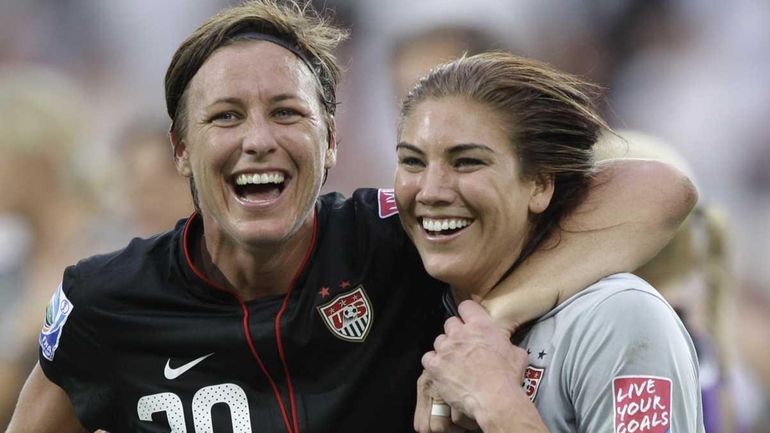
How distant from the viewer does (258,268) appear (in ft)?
9.27

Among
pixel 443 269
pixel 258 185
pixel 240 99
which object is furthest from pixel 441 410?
pixel 240 99

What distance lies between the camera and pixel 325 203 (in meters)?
3.05

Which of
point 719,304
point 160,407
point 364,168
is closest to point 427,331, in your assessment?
point 160,407

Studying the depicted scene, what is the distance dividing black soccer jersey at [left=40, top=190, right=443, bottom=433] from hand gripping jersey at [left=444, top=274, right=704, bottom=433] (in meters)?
0.50

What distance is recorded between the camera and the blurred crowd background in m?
4.88

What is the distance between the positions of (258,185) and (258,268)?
207mm

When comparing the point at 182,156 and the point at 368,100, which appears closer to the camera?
the point at 182,156

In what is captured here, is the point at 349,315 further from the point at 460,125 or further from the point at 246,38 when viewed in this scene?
the point at 246,38

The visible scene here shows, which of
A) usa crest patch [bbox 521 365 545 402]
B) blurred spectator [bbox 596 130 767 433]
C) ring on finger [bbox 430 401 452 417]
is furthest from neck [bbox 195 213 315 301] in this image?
blurred spectator [bbox 596 130 767 433]

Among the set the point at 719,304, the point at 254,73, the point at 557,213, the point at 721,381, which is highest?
the point at 254,73

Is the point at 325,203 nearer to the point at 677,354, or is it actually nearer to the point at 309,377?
the point at 309,377

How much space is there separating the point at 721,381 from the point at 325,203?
206 cm

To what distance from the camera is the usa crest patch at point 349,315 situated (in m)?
2.76

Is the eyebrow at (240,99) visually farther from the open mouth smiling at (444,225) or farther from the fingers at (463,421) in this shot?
the fingers at (463,421)
